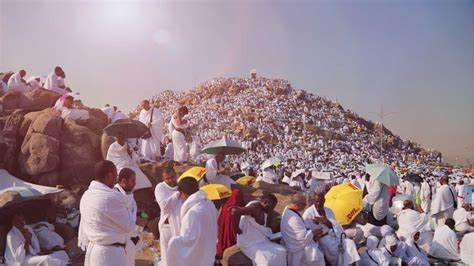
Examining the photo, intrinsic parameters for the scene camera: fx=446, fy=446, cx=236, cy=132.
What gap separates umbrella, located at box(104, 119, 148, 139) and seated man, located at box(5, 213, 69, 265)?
3.37 metres

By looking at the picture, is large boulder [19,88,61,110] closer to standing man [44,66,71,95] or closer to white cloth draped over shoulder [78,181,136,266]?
standing man [44,66,71,95]

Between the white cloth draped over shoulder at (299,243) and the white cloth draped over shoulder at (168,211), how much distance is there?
→ 186 centimetres

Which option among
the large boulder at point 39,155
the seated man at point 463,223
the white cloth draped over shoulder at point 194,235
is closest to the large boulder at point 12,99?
the large boulder at point 39,155

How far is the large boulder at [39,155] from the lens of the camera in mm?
12586

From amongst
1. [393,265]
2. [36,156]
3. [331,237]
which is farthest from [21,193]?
[393,265]

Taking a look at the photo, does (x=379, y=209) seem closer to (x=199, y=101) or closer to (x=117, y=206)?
(x=117, y=206)

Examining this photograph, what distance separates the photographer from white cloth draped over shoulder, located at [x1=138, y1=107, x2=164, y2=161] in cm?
1420

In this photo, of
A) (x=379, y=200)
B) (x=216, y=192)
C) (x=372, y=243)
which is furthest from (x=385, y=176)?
(x=216, y=192)

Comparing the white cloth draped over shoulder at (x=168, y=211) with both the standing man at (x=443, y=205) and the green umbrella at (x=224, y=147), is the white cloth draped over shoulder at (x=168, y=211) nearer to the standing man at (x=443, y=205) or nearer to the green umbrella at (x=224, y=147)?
the green umbrella at (x=224, y=147)

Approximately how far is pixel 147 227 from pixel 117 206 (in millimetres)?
6500

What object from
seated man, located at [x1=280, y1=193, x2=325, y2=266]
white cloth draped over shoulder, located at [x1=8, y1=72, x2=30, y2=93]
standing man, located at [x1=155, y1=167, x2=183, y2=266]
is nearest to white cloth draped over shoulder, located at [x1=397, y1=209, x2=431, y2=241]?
seated man, located at [x1=280, y1=193, x2=325, y2=266]

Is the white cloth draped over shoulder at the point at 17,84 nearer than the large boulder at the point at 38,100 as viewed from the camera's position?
No

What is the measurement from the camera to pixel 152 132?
46.6 ft

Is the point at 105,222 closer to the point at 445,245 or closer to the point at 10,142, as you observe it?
the point at 445,245
